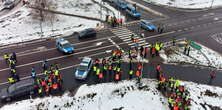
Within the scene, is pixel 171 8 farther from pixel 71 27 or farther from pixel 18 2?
pixel 18 2

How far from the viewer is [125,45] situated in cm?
3356

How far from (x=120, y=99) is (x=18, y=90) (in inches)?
425

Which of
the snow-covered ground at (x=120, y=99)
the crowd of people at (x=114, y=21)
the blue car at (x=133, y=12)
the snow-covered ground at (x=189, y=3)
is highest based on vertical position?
the snow-covered ground at (x=189, y=3)

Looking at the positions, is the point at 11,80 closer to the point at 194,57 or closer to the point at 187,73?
the point at 187,73

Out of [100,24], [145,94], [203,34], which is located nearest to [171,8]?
[203,34]

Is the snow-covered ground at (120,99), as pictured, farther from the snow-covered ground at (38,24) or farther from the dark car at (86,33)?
the snow-covered ground at (38,24)

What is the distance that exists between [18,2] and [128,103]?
4789 cm

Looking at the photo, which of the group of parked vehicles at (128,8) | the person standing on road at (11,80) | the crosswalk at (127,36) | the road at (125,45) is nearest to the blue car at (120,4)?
the group of parked vehicles at (128,8)

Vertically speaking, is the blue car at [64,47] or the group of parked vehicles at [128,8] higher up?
the group of parked vehicles at [128,8]

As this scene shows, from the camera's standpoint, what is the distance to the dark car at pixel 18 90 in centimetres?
2139

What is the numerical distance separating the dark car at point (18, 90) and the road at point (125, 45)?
9.19 feet

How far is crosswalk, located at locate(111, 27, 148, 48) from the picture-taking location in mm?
34100

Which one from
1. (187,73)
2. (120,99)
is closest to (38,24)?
(120,99)

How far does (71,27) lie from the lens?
40.2 metres
